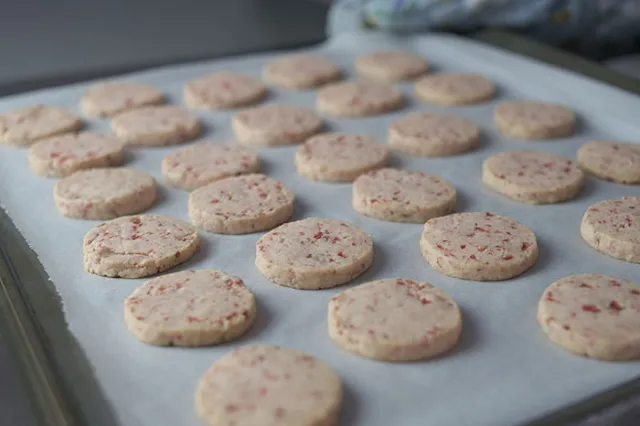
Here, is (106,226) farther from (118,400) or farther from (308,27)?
(308,27)

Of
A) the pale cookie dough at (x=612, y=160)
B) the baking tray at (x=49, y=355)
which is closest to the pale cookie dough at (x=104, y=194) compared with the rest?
the baking tray at (x=49, y=355)

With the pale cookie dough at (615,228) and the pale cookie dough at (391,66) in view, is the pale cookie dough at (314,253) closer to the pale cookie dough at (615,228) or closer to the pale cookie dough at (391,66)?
the pale cookie dough at (615,228)

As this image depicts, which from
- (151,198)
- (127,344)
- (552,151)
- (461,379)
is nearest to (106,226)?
(151,198)

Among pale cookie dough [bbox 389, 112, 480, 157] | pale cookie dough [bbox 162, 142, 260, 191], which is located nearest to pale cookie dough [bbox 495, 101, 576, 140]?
pale cookie dough [bbox 389, 112, 480, 157]

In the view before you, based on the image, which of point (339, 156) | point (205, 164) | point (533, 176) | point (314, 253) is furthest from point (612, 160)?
point (205, 164)

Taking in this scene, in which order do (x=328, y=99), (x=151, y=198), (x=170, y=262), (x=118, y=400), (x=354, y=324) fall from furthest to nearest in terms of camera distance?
(x=328, y=99), (x=151, y=198), (x=170, y=262), (x=354, y=324), (x=118, y=400)

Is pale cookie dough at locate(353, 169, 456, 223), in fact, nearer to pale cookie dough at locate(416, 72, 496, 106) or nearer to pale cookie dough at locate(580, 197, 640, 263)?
pale cookie dough at locate(580, 197, 640, 263)
